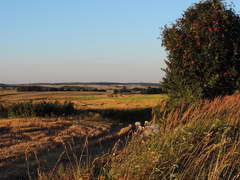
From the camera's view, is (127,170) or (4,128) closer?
(127,170)

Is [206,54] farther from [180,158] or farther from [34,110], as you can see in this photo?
[34,110]

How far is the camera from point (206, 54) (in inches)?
351

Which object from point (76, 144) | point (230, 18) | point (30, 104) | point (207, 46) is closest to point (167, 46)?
point (207, 46)

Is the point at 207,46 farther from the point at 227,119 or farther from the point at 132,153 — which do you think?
the point at 132,153

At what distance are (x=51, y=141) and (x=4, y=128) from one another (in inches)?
133

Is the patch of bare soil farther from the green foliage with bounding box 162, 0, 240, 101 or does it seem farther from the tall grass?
the green foliage with bounding box 162, 0, 240, 101

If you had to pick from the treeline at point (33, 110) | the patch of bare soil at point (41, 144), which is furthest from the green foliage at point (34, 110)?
the patch of bare soil at point (41, 144)

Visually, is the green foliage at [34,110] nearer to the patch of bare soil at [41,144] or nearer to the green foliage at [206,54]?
the patch of bare soil at [41,144]

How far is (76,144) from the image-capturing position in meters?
10.3

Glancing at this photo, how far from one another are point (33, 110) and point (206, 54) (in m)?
12.1

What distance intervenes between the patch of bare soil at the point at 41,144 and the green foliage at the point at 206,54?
297 centimetres

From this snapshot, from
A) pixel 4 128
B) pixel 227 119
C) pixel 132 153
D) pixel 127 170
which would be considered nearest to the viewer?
pixel 127 170

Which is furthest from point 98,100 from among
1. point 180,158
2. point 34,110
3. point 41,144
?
point 180,158

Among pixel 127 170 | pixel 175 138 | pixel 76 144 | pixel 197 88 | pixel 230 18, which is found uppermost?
pixel 230 18
